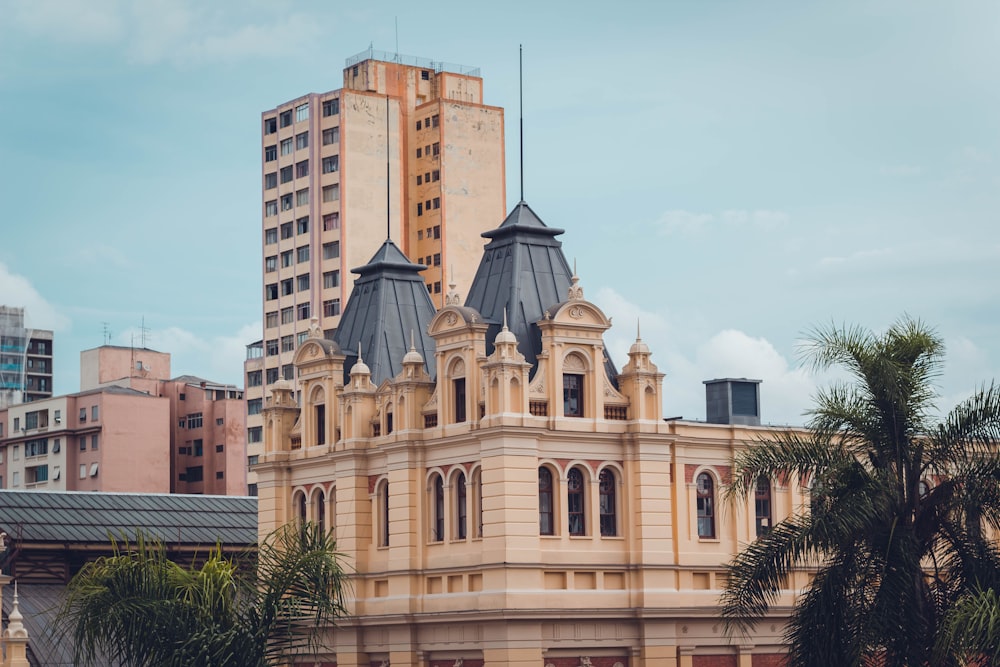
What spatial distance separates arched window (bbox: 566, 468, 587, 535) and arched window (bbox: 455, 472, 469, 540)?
300 cm

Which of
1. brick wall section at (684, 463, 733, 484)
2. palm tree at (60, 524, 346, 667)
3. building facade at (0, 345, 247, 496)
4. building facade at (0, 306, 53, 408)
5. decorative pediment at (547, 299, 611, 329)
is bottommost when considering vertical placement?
palm tree at (60, 524, 346, 667)

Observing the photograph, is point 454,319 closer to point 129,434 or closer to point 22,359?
point 129,434

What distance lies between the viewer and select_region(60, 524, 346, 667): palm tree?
4109cm

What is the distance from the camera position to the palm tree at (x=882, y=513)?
3531 cm

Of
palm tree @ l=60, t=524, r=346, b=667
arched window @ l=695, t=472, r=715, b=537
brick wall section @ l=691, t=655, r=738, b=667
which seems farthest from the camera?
arched window @ l=695, t=472, r=715, b=537

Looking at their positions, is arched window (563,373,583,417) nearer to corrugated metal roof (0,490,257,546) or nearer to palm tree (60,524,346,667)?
palm tree (60,524,346,667)

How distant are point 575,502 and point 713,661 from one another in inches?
247

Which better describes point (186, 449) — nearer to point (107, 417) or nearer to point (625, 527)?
point (107, 417)

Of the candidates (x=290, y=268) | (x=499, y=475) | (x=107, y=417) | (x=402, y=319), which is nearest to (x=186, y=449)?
(x=107, y=417)

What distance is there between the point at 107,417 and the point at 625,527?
3102 inches

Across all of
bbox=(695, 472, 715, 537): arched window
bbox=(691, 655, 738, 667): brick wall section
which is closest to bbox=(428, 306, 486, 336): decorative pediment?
bbox=(695, 472, 715, 537): arched window

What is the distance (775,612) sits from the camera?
181 ft

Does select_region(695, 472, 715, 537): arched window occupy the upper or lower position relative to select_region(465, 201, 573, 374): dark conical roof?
lower

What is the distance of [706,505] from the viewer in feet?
181
